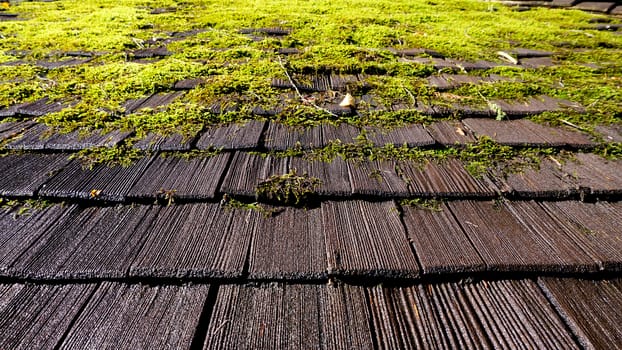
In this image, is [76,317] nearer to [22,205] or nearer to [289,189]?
[22,205]

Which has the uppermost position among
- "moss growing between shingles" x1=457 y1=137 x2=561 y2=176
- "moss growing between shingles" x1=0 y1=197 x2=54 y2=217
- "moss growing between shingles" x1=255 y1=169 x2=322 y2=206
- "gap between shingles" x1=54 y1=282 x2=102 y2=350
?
"moss growing between shingles" x1=457 y1=137 x2=561 y2=176

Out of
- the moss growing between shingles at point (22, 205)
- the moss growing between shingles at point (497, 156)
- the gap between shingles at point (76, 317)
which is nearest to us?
the gap between shingles at point (76, 317)

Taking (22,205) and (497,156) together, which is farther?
(497,156)

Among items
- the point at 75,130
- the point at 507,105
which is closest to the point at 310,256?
the point at 75,130

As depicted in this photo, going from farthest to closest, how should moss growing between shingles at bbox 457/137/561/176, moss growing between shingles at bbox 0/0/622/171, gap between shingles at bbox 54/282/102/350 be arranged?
1. moss growing between shingles at bbox 0/0/622/171
2. moss growing between shingles at bbox 457/137/561/176
3. gap between shingles at bbox 54/282/102/350

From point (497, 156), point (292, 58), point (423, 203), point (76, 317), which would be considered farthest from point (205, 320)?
point (292, 58)

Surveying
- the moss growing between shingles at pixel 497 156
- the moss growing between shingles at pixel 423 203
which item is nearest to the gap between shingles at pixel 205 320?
the moss growing between shingles at pixel 423 203

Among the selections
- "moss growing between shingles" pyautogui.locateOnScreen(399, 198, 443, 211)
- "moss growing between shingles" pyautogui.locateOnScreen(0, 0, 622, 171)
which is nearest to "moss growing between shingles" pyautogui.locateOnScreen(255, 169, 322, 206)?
Answer: "moss growing between shingles" pyautogui.locateOnScreen(0, 0, 622, 171)

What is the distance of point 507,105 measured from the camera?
1.71 m

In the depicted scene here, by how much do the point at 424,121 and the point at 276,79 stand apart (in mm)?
840

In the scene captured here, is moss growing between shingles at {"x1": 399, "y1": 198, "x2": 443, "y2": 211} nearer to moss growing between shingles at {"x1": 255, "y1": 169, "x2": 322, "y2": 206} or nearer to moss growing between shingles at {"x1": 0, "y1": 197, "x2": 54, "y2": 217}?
moss growing between shingles at {"x1": 255, "y1": 169, "x2": 322, "y2": 206}

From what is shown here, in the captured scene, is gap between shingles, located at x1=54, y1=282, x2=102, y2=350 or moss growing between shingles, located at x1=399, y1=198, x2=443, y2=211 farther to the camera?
moss growing between shingles, located at x1=399, y1=198, x2=443, y2=211

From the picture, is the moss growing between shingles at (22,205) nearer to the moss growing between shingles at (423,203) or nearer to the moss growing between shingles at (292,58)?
the moss growing between shingles at (292,58)

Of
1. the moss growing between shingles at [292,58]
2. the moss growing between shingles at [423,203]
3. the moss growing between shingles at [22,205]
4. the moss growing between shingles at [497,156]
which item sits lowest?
the moss growing between shingles at [22,205]
